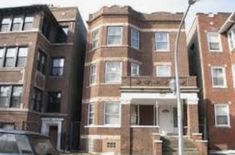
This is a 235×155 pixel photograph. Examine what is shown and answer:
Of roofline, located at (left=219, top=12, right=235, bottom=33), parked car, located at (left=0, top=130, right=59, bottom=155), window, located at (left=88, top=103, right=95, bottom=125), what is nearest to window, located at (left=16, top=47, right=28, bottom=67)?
window, located at (left=88, top=103, right=95, bottom=125)

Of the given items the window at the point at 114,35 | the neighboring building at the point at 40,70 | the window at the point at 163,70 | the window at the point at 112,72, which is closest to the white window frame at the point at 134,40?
the window at the point at 114,35

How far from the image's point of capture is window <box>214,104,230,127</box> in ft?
78.7

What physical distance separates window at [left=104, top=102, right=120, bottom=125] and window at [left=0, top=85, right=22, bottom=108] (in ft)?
22.2

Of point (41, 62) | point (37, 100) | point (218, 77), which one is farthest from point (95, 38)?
point (218, 77)

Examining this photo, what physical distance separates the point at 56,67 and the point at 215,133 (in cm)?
1433

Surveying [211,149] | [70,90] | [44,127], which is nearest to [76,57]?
[70,90]

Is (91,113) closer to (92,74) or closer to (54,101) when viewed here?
(92,74)

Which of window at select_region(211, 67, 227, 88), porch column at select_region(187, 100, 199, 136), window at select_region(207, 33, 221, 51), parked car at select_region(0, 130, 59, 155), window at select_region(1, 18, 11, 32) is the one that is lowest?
parked car at select_region(0, 130, 59, 155)

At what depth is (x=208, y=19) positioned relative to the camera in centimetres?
2661

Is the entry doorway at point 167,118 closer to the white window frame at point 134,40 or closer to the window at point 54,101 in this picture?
the white window frame at point 134,40

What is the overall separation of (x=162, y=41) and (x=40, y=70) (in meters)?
10.8

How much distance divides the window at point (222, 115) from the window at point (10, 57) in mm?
16523

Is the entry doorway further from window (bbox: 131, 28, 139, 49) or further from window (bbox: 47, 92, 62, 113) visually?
window (bbox: 47, 92, 62, 113)

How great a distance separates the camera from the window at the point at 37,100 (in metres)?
24.7
